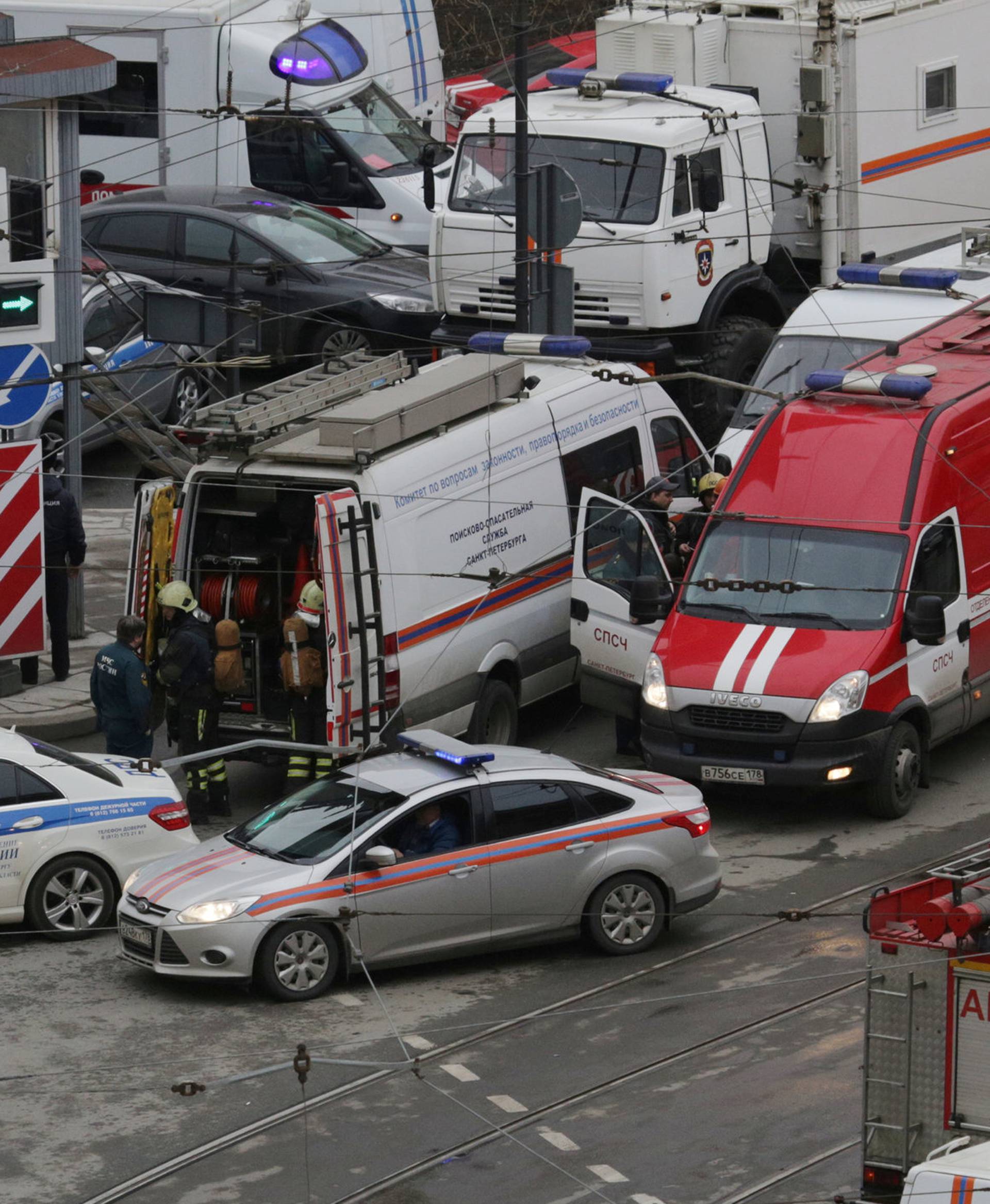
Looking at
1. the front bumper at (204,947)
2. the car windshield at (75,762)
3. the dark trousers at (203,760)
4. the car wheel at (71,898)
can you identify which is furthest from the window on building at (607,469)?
the front bumper at (204,947)

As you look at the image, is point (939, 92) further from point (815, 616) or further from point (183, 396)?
point (815, 616)

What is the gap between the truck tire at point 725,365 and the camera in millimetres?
23062

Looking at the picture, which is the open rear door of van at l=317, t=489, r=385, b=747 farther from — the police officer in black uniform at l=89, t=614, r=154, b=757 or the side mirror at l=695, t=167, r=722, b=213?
the side mirror at l=695, t=167, r=722, b=213

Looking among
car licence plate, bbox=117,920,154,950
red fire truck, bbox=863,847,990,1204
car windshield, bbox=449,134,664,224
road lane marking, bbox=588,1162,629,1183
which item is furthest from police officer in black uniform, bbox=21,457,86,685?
red fire truck, bbox=863,847,990,1204

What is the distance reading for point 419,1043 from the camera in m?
12.6

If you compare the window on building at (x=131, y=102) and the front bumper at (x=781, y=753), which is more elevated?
the window on building at (x=131, y=102)

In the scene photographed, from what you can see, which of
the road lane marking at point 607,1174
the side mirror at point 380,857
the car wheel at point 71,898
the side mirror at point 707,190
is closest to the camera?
the road lane marking at point 607,1174

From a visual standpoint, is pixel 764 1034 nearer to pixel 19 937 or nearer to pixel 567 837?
pixel 567 837

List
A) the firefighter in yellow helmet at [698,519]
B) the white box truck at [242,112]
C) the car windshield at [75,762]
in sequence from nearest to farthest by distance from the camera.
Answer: the car windshield at [75,762] < the firefighter in yellow helmet at [698,519] < the white box truck at [242,112]

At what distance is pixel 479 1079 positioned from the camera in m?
12.0

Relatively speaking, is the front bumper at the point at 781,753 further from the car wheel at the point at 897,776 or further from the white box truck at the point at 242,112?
the white box truck at the point at 242,112

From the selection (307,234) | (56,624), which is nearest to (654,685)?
(56,624)

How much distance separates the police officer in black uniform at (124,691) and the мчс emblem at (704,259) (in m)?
8.57

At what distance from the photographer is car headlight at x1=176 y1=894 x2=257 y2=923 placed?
43.1 ft
